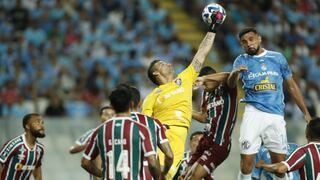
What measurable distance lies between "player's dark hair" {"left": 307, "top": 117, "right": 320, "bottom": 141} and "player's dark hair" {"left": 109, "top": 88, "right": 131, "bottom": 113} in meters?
2.67

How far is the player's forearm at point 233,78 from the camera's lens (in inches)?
465

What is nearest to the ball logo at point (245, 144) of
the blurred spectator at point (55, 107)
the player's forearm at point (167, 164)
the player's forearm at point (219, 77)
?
the player's forearm at point (219, 77)

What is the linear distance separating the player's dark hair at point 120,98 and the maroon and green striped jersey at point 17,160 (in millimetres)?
3598

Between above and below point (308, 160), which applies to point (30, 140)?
above

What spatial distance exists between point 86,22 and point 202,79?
34.6ft

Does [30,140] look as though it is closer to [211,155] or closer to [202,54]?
[211,155]

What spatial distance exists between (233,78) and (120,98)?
2578 mm

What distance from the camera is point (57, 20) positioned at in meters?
22.2

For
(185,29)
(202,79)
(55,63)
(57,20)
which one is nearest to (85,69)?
(55,63)

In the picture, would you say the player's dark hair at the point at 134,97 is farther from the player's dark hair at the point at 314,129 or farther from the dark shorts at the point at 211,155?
the dark shorts at the point at 211,155

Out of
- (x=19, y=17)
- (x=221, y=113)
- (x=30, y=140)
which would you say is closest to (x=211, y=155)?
(x=221, y=113)

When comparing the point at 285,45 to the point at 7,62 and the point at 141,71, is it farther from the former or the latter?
the point at 7,62

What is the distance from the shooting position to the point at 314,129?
36.9 ft

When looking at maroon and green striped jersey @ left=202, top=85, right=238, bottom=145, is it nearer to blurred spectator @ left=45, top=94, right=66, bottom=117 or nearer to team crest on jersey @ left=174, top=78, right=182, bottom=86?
team crest on jersey @ left=174, top=78, right=182, bottom=86
